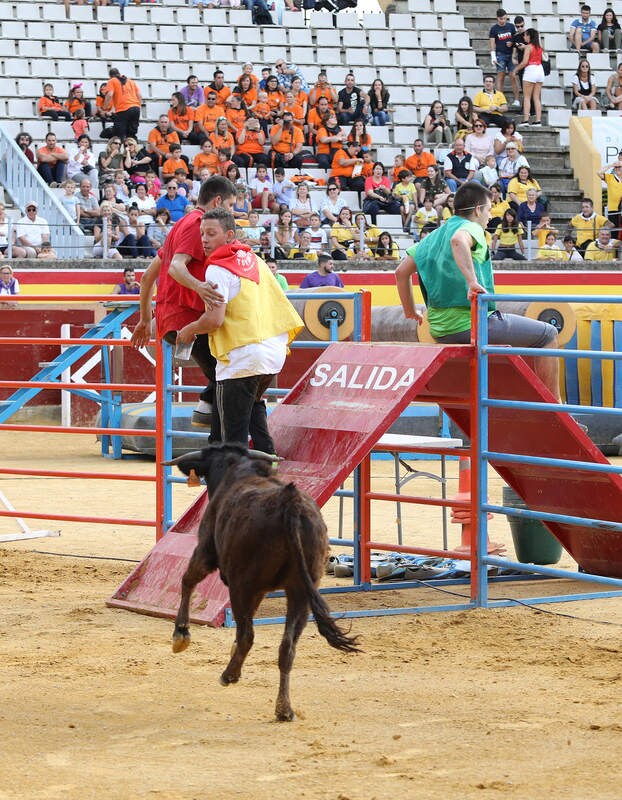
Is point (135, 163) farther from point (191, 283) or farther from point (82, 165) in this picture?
point (191, 283)

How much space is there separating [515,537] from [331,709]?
3.44 metres

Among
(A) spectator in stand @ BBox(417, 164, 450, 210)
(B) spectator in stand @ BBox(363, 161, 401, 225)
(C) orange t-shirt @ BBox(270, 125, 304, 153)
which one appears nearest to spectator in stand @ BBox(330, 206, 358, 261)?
(B) spectator in stand @ BBox(363, 161, 401, 225)

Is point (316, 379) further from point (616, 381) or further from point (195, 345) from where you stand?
point (616, 381)

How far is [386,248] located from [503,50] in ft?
24.6

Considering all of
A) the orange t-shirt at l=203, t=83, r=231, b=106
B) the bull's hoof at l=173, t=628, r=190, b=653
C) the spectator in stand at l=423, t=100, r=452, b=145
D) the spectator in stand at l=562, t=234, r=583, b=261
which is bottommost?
the bull's hoof at l=173, t=628, r=190, b=653

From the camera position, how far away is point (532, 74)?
24984mm

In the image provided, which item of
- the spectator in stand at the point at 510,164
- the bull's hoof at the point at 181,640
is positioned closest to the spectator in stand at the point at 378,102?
the spectator in stand at the point at 510,164

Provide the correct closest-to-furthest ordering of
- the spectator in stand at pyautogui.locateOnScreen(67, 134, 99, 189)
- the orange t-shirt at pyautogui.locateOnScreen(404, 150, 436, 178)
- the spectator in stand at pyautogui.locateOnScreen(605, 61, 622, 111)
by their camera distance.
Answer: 1. the spectator in stand at pyautogui.locateOnScreen(67, 134, 99, 189)
2. the orange t-shirt at pyautogui.locateOnScreen(404, 150, 436, 178)
3. the spectator in stand at pyautogui.locateOnScreen(605, 61, 622, 111)

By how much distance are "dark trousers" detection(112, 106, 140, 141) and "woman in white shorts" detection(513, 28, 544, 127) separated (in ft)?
24.0

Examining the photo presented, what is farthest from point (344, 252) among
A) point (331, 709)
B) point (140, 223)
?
point (331, 709)

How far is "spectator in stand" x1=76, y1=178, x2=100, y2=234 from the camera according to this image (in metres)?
19.5

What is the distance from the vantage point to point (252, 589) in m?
4.85

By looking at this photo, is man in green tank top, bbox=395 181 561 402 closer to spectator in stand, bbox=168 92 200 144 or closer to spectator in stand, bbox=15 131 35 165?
spectator in stand, bbox=15 131 35 165

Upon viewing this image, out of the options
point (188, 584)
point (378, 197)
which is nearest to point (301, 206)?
point (378, 197)
